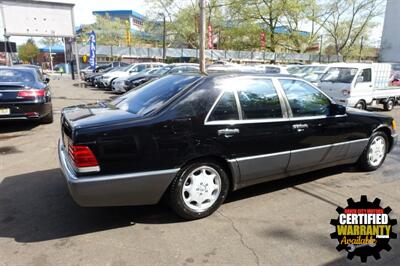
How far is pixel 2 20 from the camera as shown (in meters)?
16.2

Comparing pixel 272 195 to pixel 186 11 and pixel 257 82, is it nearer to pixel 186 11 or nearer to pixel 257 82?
pixel 257 82

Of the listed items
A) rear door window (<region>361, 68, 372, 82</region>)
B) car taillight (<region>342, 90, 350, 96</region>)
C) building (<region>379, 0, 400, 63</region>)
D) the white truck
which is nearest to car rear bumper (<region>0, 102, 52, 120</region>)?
the white truck

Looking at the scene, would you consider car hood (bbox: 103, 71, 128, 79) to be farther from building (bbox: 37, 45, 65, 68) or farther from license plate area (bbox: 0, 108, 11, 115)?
building (bbox: 37, 45, 65, 68)

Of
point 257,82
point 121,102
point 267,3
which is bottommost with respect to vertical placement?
point 121,102

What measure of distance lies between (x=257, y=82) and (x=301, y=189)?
5.35ft

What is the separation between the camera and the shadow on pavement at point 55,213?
3.40m

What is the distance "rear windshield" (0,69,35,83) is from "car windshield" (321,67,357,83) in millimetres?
9252

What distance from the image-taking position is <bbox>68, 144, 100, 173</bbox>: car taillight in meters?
3.04

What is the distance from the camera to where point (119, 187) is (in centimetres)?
315

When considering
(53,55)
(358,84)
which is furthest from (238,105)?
(53,55)

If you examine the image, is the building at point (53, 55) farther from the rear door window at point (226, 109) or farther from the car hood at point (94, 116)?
the rear door window at point (226, 109)

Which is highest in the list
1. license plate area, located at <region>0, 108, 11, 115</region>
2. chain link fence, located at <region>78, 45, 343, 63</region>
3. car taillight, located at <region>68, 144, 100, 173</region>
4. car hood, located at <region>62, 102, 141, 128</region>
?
chain link fence, located at <region>78, 45, 343, 63</region>

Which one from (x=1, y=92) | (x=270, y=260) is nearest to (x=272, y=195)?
(x=270, y=260)

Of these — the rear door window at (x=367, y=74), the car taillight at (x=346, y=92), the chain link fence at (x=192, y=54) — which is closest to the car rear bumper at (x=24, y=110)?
the car taillight at (x=346, y=92)
